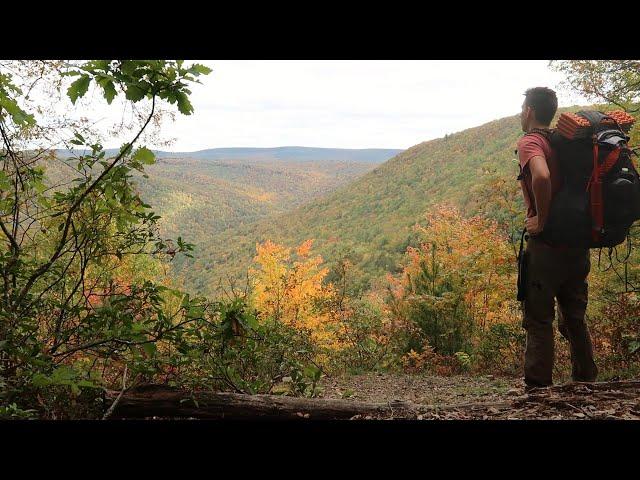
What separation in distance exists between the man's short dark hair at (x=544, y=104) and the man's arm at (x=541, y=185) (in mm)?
387

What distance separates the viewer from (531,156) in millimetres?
3041

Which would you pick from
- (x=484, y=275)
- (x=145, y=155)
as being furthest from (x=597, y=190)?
(x=484, y=275)

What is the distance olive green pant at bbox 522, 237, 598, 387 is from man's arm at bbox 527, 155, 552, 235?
12.4 inches

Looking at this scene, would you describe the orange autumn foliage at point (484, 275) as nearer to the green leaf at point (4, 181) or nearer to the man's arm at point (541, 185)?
the man's arm at point (541, 185)

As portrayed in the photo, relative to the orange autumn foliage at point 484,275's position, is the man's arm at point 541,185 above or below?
above

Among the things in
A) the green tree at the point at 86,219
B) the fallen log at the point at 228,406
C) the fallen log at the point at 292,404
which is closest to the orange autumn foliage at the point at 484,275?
the fallen log at the point at 292,404

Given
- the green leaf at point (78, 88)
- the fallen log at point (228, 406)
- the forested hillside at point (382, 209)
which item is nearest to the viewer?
the green leaf at point (78, 88)

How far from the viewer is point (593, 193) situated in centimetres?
297

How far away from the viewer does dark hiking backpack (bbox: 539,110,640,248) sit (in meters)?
2.91

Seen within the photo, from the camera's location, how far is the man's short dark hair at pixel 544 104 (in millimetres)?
3268

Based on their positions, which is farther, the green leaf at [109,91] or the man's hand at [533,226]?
the man's hand at [533,226]
